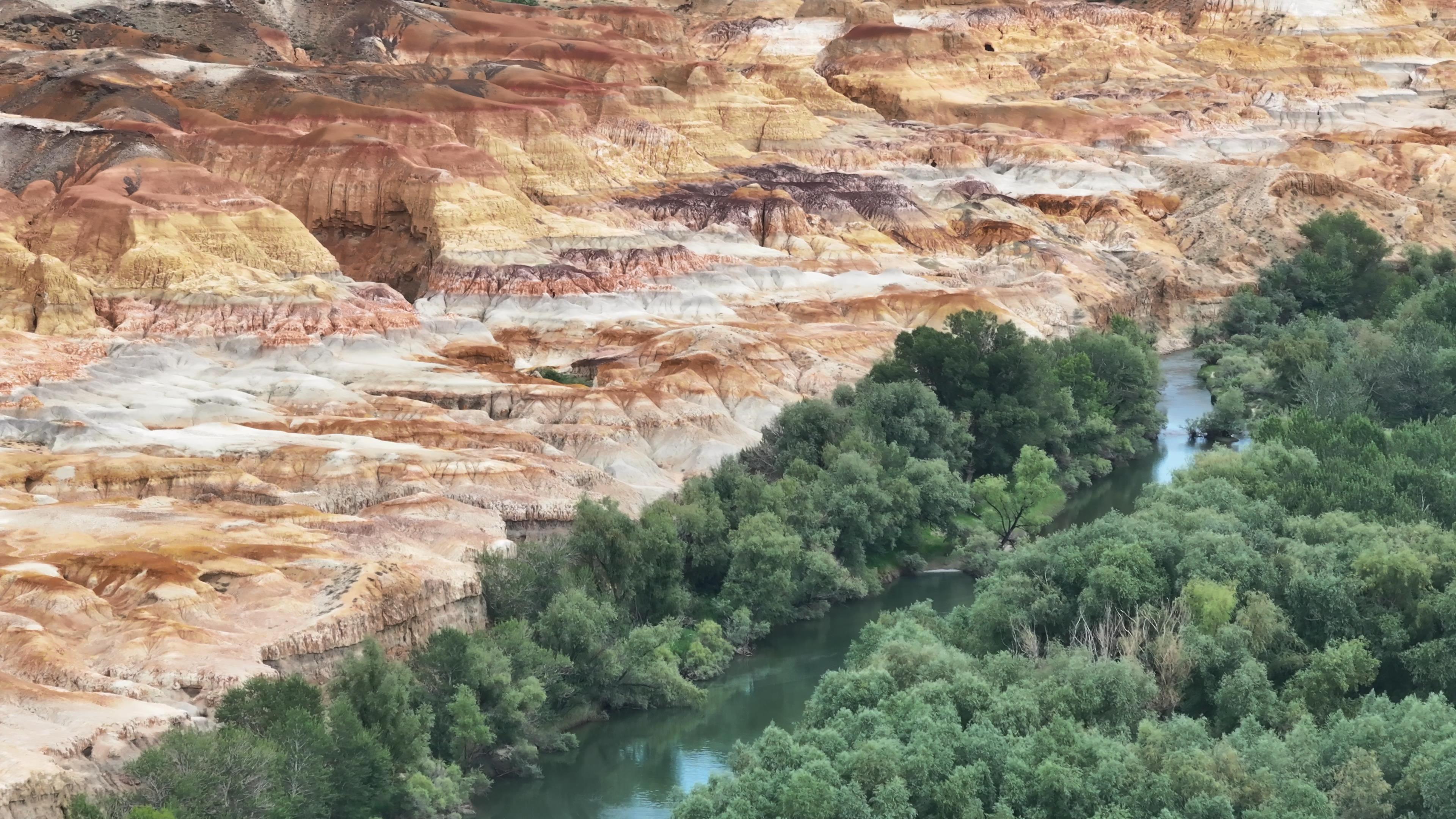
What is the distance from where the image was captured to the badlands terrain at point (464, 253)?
5712cm

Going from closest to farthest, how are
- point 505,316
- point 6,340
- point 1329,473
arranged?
1. point 1329,473
2. point 6,340
3. point 505,316

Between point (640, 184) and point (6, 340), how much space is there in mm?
53587

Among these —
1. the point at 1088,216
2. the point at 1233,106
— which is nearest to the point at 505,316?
the point at 1088,216

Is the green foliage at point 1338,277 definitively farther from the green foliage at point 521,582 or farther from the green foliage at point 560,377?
the green foliage at point 521,582

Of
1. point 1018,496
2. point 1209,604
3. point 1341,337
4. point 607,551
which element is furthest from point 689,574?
point 1341,337

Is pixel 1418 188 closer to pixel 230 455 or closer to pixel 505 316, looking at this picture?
pixel 505 316

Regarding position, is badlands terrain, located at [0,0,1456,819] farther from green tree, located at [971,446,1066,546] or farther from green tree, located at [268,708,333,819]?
green tree, located at [971,446,1066,546]

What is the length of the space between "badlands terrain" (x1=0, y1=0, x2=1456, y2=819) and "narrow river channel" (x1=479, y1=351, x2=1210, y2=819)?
16.8 feet

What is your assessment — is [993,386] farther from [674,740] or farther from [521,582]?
[674,740]

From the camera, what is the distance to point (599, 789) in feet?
184

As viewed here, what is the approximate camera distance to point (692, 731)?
196 feet

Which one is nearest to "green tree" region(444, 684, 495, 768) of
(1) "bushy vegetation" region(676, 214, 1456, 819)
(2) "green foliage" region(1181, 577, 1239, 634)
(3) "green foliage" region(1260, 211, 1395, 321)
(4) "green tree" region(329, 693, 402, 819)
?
(4) "green tree" region(329, 693, 402, 819)

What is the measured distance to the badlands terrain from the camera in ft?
187

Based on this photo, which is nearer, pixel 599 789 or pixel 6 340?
pixel 599 789
